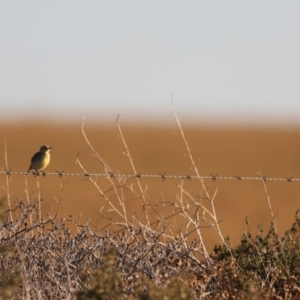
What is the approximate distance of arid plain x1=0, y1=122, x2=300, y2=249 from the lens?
23.5 m

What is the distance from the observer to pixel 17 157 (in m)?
42.4

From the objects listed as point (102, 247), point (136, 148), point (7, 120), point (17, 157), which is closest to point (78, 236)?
point (102, 247)

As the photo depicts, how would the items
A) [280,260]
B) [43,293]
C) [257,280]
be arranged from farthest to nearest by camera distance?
[280,260]
[257,280]
[43,293]

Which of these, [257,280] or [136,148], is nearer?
[257,280]

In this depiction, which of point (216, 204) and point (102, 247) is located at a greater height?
point (102, 247)

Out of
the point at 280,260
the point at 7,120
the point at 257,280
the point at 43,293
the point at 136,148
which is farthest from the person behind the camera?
the point at 7,120

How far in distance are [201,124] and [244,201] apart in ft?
128

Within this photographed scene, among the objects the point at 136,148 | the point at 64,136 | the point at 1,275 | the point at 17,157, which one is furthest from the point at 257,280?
the point at 64,136

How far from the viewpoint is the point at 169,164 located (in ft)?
134

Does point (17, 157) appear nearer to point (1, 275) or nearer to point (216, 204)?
point (216, 204)

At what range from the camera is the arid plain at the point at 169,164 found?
2352cm

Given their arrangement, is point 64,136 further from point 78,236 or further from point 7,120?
point 78,236

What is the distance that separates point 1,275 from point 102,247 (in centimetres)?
76

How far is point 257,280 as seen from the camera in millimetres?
7434
